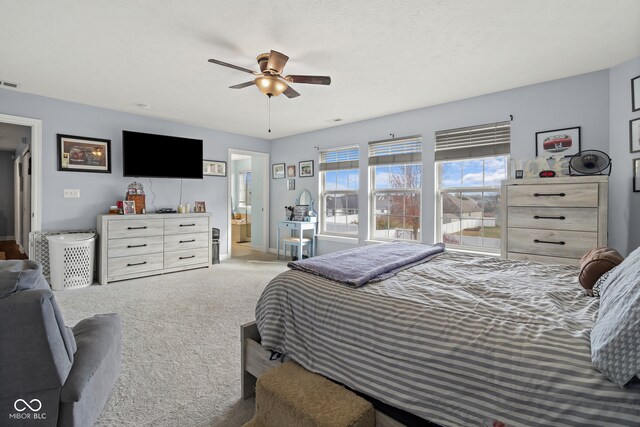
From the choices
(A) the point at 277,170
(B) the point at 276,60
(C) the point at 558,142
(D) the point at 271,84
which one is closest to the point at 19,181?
(A) the point at 277,170

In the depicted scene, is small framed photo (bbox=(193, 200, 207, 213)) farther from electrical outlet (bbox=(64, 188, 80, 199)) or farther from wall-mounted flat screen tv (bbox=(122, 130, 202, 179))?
electrical outlet (bbox=(64, 188, 80, 199))

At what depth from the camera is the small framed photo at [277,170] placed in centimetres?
629

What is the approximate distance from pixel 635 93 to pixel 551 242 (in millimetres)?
1471

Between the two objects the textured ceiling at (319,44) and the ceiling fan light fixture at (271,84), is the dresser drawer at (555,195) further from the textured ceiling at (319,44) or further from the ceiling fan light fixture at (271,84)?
the ceiling fan light fixture at (271,84)

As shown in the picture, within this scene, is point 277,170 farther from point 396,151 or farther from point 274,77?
point 274,77

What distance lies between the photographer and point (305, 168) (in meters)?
5.82

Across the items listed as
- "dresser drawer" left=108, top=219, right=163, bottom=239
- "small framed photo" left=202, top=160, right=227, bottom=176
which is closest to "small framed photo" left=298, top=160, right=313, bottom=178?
"small framed photo" left=202, top=160, right=227, bottom=176

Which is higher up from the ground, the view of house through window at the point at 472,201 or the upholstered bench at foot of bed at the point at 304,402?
the view of house through window at the point at 472,201

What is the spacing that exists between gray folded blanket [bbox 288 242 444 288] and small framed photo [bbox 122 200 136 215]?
11.7ft

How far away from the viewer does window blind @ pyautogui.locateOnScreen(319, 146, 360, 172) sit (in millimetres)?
5152

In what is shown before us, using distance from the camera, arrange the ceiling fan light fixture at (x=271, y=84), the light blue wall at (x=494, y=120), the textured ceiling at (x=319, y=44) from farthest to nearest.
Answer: the light blue wall at (x=494, y=120) < the ceiling fan light fixture at (x=271, y=84) < the textured ceiling at (x=319, y=44)

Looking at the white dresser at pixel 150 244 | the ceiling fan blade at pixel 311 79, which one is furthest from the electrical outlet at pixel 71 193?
the ceiling fan blade at pixel 311 79

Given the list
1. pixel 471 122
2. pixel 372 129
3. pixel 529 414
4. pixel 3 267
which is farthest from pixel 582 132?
pixel 3 267

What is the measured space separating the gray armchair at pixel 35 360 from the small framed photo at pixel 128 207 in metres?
3.37
